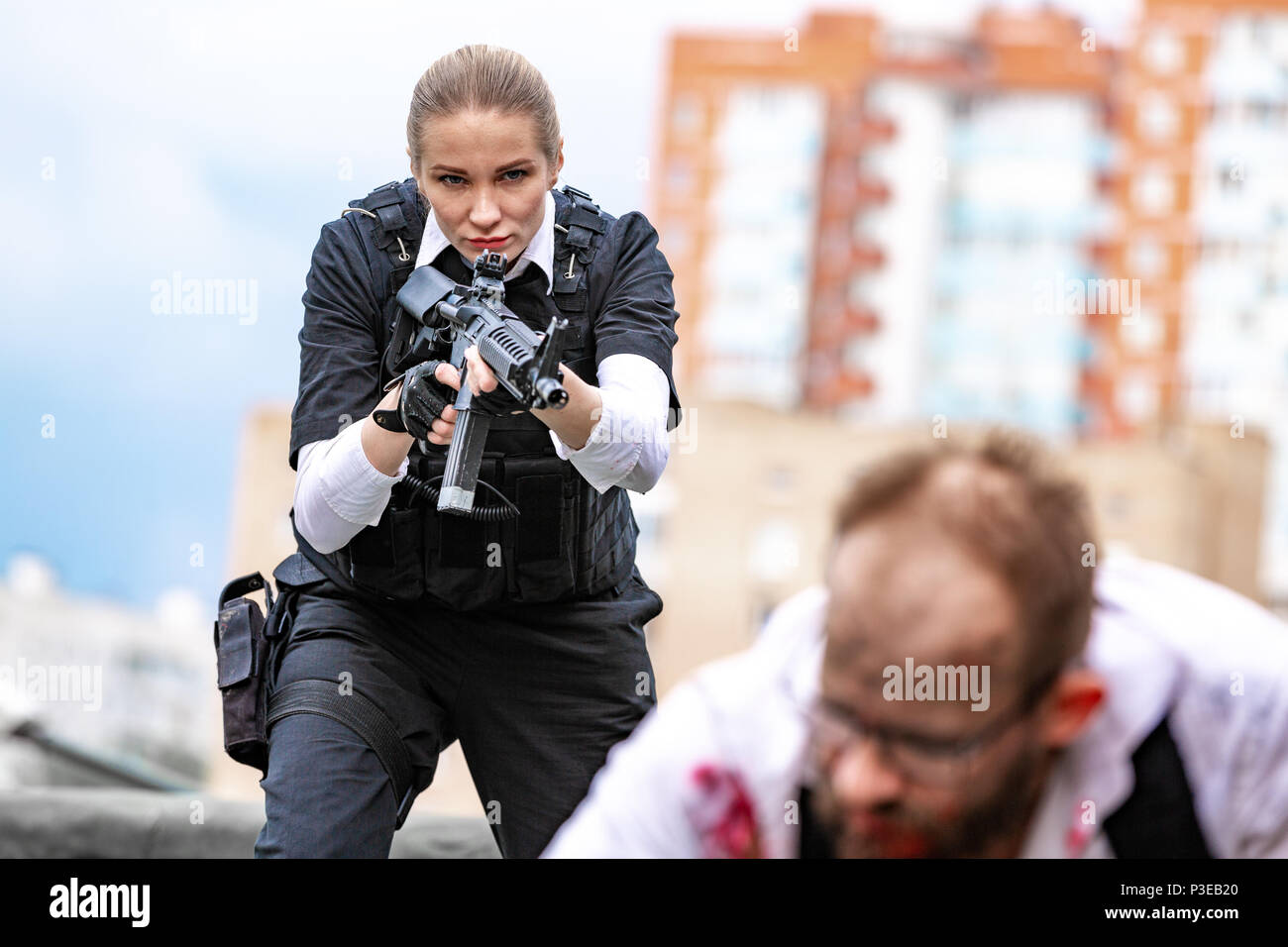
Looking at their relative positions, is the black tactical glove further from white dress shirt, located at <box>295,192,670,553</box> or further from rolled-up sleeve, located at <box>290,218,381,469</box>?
rolled-up sleeve, located at <box>290,218,381,469</box>

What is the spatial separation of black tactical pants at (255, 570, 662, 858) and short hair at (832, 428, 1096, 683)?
4.12 feet

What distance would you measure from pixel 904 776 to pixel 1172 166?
141 feet

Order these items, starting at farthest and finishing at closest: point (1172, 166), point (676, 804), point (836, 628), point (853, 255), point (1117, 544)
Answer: point (853, 255), point (1172, 166), point (1117, 544), point (676, 804), point (836, 628)

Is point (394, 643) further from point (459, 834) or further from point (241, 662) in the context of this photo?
point (459, 834)

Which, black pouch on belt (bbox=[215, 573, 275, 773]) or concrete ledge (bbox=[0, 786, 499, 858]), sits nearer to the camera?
black pouch on belt (bbox=[215, 573, 275, 773])

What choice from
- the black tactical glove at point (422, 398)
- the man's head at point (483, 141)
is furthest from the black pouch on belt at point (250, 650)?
the man's head at point (483, 141)

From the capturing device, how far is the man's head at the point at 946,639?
65.0 inches

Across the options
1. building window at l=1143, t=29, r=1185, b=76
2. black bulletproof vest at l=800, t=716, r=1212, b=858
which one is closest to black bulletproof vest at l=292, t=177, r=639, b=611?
black bulletproof vest at l=800, t=716, r=1212, b=858

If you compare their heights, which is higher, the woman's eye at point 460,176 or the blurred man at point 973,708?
the woman's eye at point 460,176

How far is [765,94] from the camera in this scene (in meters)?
45.1

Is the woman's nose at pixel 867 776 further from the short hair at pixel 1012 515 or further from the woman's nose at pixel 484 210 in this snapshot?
the woman's nose at pixel 484 210

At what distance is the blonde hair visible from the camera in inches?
104

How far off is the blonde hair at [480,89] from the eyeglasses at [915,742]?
4.15ft
